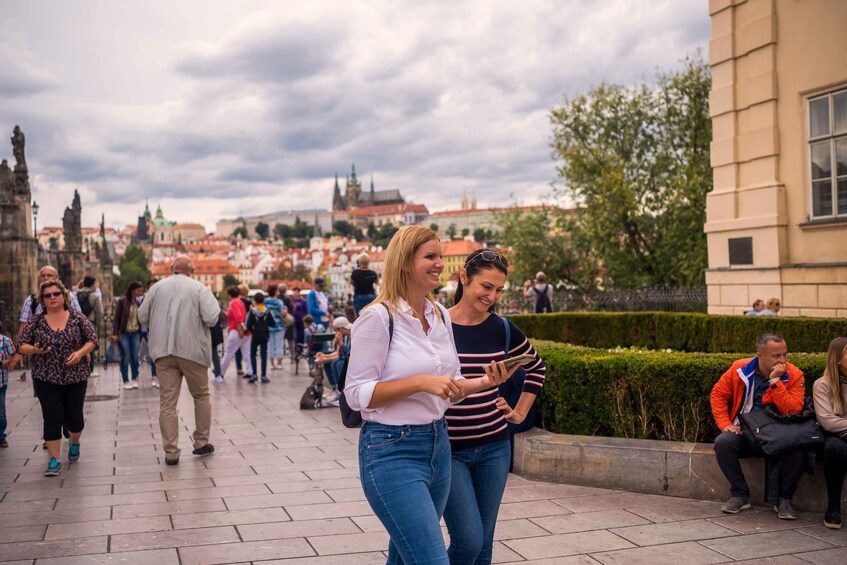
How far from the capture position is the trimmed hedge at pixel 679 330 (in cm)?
1185

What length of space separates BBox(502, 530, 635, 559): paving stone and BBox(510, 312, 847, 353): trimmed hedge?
22.9 ft

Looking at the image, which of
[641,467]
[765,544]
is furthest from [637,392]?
[765,544]

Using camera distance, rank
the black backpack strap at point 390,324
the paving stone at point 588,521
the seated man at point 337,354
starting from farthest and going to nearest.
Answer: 1. the seated man at point 337,354
2. the paving stone at point 588,521
3. the black backpack strap at point 390,324

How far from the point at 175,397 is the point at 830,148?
406 inches

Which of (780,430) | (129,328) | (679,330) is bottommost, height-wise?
(780,430)

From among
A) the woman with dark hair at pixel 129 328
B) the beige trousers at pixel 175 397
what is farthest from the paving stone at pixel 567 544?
the woman with dark hair at pixel 129 328

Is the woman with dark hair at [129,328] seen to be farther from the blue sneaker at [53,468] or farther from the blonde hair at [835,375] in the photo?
the blonde hair at [835,375]

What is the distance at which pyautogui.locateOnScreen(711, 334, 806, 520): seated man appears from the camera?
6.17 m

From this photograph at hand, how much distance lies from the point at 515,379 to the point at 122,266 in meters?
Answer: 168

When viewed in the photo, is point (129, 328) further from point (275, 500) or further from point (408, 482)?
point (408, 482)

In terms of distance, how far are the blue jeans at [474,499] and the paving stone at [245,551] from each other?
6.35 feet

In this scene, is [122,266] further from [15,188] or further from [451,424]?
[451,424]

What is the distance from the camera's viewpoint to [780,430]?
6203mm

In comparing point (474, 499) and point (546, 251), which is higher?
point (546, 251)
